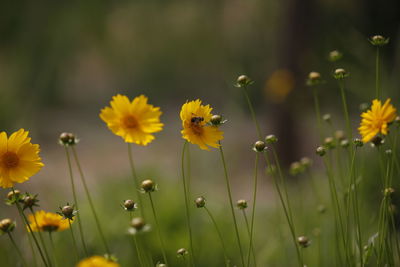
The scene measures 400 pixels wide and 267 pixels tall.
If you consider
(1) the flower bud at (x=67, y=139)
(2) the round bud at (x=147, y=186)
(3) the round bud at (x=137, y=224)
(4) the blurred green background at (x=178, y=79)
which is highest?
(4) the blurred green background at (x=178, y=79)

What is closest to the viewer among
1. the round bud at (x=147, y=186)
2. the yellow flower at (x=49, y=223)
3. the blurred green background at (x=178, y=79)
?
the round bud at (x=147, y=186)

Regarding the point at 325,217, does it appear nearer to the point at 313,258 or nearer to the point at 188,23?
the point at 313,258

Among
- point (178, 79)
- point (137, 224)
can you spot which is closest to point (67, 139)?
point (137, 224)

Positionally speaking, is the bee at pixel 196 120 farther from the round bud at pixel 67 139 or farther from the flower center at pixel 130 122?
the round bud at pixel 67 139

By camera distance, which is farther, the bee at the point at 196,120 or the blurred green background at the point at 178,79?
Result: the blurred green background at the point at 178,79

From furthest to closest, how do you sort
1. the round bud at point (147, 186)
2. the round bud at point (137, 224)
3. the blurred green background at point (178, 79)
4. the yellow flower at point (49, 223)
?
the blurred green background at point (178, 79), the yellow flower at point (49, 223), the round bud at point (147, 186), the round bud at point (137, 224)

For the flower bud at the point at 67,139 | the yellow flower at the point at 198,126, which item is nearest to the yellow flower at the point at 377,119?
the yellow flower at the point at 198,126
